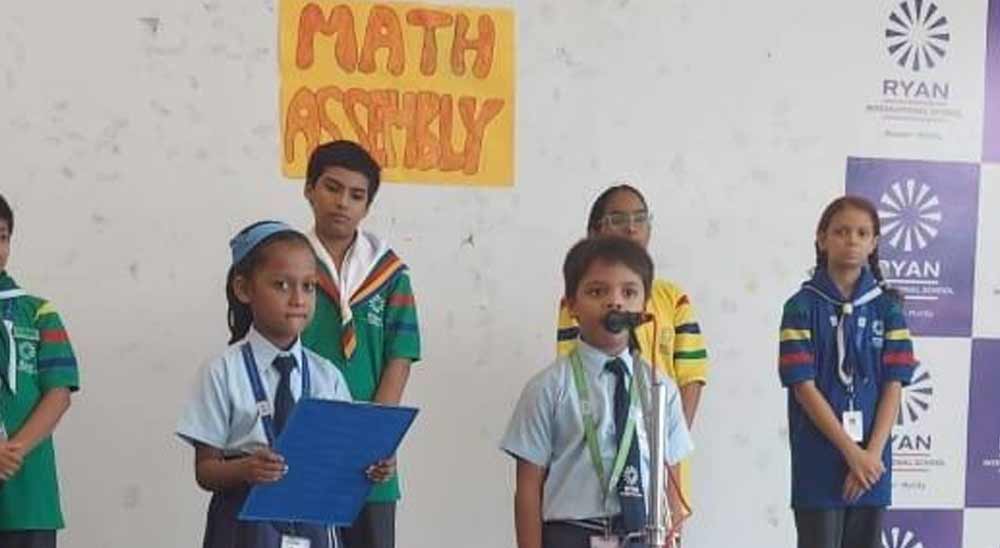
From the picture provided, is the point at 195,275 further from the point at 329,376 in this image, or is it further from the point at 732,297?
the point at 732,297

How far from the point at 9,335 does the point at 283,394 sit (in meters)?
0.69

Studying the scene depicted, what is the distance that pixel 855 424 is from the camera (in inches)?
118

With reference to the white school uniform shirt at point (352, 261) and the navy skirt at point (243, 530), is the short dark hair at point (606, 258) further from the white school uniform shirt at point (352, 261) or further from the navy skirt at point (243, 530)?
the navy skirt at point (243, 530)

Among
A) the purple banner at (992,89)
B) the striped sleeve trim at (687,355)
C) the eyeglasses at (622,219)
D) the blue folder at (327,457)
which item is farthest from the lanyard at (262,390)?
the purple banner at (992,89)

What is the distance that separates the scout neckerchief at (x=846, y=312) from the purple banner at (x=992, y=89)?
112cm

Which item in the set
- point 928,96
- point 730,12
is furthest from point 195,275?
point 928,96

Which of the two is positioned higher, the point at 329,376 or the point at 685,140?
the point at 685,140

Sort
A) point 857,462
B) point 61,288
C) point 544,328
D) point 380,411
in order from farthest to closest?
point 544,328
point 61,288
point 857,462
point 380,411

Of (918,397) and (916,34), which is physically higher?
(916,34)

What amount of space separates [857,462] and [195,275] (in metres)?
1.65

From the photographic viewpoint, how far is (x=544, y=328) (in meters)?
3.56

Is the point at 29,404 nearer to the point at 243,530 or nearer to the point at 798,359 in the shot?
the point at 243,530

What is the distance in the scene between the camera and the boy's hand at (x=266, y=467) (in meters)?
2.02

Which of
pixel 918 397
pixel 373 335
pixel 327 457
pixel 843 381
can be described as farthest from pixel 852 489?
pixel 327 457
